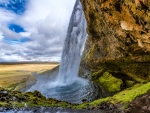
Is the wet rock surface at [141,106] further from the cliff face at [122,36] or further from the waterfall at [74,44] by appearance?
the waterfall at [74,44]

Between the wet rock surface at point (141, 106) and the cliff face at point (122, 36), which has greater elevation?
the cliff face at point (122, 36)

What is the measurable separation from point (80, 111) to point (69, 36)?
49.4 meters

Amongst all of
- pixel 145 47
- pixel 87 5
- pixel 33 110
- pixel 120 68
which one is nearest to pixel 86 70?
pixel 120 68

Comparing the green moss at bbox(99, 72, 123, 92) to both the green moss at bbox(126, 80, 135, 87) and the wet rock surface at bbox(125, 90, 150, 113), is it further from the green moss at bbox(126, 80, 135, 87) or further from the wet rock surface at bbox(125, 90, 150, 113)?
the wet rock surface at bbox(125, 90, 150, 113)

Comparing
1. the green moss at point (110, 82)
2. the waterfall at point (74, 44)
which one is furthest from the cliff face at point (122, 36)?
the waterfall at point (74, 44)

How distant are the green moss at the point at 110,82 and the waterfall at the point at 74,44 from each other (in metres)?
18.0

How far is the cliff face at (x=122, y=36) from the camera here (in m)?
28.4

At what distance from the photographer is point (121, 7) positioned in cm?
3006

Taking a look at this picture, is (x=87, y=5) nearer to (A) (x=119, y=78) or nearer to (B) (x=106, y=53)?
(B) (x=106, y=53)

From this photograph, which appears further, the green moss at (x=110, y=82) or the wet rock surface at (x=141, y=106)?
the green moss at (x=110, y=82)

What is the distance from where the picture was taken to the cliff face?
28.4 metres

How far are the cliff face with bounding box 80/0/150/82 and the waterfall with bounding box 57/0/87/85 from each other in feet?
44.8

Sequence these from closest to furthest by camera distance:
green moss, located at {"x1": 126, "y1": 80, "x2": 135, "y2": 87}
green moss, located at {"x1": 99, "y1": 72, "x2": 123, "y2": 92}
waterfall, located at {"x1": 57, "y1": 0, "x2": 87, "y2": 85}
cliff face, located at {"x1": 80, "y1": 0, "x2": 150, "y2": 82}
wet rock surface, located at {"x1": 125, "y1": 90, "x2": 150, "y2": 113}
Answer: wet rock surface, located at {"x1": 125, "y1": 90, "x2": 150, "y2": 113}, cliff face, located at {"x1": 80, "y1": 0, "x2": 150, "y2": 82}, green moss, located at {"x1": 126, "y1": 80, "x2": 135, "y2": 87}, green moss, located at {"x1": 99, "y1": 72, "x2": 123, "y2": 92}, waterfall, located at {"x1": 57, "y1": 0, "x2": 87, "y2": 85}

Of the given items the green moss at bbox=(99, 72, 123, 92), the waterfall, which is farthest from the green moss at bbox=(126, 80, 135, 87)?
the waterfall
